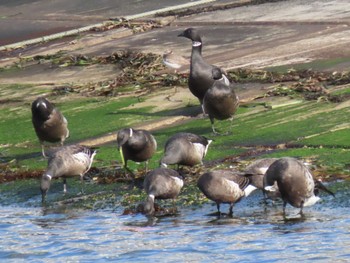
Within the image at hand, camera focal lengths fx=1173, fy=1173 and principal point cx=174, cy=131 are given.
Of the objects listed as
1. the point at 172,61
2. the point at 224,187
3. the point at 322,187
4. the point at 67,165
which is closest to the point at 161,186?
the point at 224,187

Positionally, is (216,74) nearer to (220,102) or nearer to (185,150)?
(220,102)

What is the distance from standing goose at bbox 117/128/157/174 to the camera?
16.0 metres

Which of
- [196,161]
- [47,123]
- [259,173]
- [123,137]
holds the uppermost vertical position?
[123,137]

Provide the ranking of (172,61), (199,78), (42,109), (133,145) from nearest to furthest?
1. (133,145)
2. (42,109)
3. (199,78)
4. (172,61)

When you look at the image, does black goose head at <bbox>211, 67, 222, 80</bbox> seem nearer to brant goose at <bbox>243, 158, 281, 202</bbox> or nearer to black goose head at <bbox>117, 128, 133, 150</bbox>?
black goose head at <bbox>117, 128, 133, 150</bbox>

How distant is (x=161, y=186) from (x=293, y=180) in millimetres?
1700

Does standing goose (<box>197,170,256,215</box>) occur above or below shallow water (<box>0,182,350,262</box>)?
above

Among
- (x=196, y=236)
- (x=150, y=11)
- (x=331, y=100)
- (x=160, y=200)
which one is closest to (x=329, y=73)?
(x=331, y=100)

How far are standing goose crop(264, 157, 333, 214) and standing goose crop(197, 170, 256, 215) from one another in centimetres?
43

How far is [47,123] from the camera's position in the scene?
17844mm

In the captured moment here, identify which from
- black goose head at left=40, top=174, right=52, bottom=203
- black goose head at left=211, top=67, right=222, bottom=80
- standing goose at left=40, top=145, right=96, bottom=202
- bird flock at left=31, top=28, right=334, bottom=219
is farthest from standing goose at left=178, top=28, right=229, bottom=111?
black goose head at left=40, top=174, right=52, bottom=203

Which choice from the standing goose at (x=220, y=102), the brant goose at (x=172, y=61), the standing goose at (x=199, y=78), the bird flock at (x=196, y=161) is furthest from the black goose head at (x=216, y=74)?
the brant goose at (x=172, y=61)

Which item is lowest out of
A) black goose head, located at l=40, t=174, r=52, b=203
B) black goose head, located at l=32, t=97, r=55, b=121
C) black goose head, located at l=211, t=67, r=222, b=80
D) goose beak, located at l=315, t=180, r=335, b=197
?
black goose head, located at l=40, t=174, r=52, b=203

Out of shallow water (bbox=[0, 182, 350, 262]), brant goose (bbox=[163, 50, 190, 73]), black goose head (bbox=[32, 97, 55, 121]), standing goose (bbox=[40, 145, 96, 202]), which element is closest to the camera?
shallow water (bbox=[0, 182, 350, 262])
